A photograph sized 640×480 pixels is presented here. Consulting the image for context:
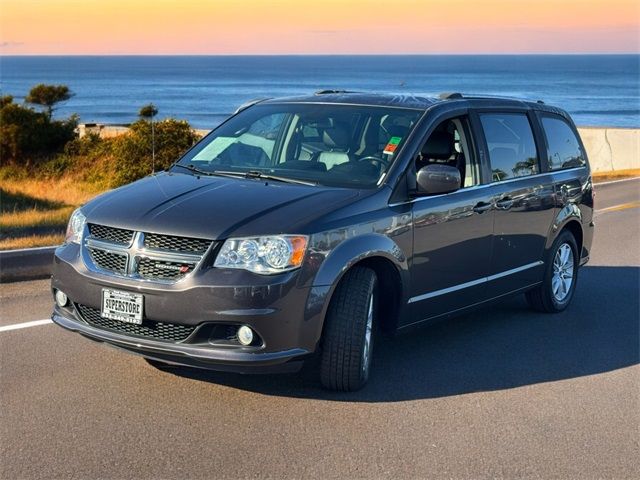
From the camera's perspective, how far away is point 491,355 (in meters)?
6.96

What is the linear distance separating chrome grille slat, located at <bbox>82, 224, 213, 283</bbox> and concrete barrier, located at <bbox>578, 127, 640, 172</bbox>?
33.0 meters

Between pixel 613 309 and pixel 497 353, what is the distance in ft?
7.21

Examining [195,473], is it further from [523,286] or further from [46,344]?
[523,286]

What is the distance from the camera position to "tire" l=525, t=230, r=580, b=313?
8.27m

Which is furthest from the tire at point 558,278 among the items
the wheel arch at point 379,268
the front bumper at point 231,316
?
the front bumper at point 231,316

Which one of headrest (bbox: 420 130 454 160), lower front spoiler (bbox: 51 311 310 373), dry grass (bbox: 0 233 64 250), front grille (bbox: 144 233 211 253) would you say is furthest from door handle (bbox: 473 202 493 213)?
dry grass (bbox: 0 233 64 250)

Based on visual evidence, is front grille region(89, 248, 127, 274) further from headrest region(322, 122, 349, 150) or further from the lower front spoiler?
headrest region(322, 122, 349, 150)

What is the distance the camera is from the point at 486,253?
7.12 metres

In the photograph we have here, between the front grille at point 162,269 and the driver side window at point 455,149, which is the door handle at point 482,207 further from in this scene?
the front grille at point 162,269

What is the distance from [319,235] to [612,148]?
33.5 metres

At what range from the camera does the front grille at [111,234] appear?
555 centimetres

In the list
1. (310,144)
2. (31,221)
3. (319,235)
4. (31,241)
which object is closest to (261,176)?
(310,144)

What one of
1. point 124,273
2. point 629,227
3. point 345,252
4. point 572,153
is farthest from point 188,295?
point 629,227

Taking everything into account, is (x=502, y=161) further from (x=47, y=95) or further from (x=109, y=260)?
(x=47, y=95)
